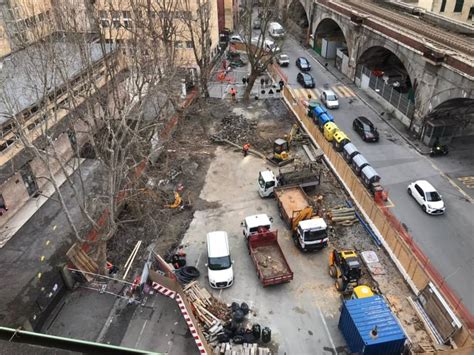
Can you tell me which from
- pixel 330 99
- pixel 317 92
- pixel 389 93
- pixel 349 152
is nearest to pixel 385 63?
pixel 389 93

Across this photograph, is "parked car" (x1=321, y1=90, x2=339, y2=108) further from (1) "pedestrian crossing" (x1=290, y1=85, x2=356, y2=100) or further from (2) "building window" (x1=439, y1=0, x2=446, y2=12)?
(2) "building window" (x1=439, y1=0, x2=446, y2=12)

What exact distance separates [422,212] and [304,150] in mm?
13158

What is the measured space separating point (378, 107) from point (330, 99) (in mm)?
6234

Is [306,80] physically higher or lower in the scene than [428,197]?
higher

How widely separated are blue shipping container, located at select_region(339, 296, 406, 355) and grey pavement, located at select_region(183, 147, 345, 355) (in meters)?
1.56

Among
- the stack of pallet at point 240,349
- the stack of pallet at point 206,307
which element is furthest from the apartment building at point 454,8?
the stack of pallet at point 240,349

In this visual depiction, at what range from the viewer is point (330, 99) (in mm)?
46594

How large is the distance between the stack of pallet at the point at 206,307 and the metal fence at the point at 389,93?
30.1 meters

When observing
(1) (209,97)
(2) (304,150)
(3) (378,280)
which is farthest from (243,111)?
(3) (378,280)

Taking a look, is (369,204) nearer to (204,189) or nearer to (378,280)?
(378,280)

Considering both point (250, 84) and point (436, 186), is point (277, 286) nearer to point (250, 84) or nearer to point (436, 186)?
point (436, 186)

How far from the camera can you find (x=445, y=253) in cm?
2609

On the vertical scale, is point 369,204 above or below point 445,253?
above

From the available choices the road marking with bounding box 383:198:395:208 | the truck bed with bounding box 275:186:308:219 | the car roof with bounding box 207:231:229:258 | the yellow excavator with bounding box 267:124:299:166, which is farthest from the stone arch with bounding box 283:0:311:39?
the car roof with bounding box 207:231:229:258
